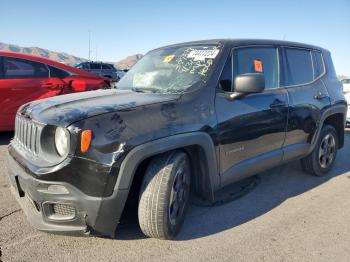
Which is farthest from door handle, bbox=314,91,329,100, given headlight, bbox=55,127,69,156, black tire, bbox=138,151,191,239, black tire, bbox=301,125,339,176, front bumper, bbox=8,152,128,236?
headlight, bbox=55,127,69,156

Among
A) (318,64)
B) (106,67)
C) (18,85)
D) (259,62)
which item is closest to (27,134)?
(259,62)

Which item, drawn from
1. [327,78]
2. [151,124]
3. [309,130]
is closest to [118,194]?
[151,124]

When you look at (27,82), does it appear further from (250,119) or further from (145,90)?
(250,119)

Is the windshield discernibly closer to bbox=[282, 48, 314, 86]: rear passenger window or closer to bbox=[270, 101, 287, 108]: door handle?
bbox=[270, 101, 287, 108]: door handle

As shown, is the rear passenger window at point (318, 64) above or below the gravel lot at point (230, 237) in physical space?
above

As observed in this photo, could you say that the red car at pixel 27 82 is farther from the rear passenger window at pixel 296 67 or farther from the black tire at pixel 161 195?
the black tire at pixel 161 195

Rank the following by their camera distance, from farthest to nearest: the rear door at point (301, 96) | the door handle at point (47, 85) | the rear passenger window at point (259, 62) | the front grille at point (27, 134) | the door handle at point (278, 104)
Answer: the door handle at point (47, 85) → the rear door at point (301, 96) → the door handle at point (278, 104) → the rear passenger window at point (259, 62) → the front grille at point (27, 134)

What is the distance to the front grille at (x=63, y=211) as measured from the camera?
251 centimetres

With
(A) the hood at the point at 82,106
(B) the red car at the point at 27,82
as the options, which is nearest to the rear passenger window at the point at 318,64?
(A) the hood at the point at 82,106

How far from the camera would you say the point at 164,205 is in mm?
2719

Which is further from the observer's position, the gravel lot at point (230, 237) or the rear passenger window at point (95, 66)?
the rear passenger window at point (95, 66)

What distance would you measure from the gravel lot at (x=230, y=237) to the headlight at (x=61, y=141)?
0.85 m

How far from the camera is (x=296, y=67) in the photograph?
433 cm

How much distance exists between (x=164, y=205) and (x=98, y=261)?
0.65 m
